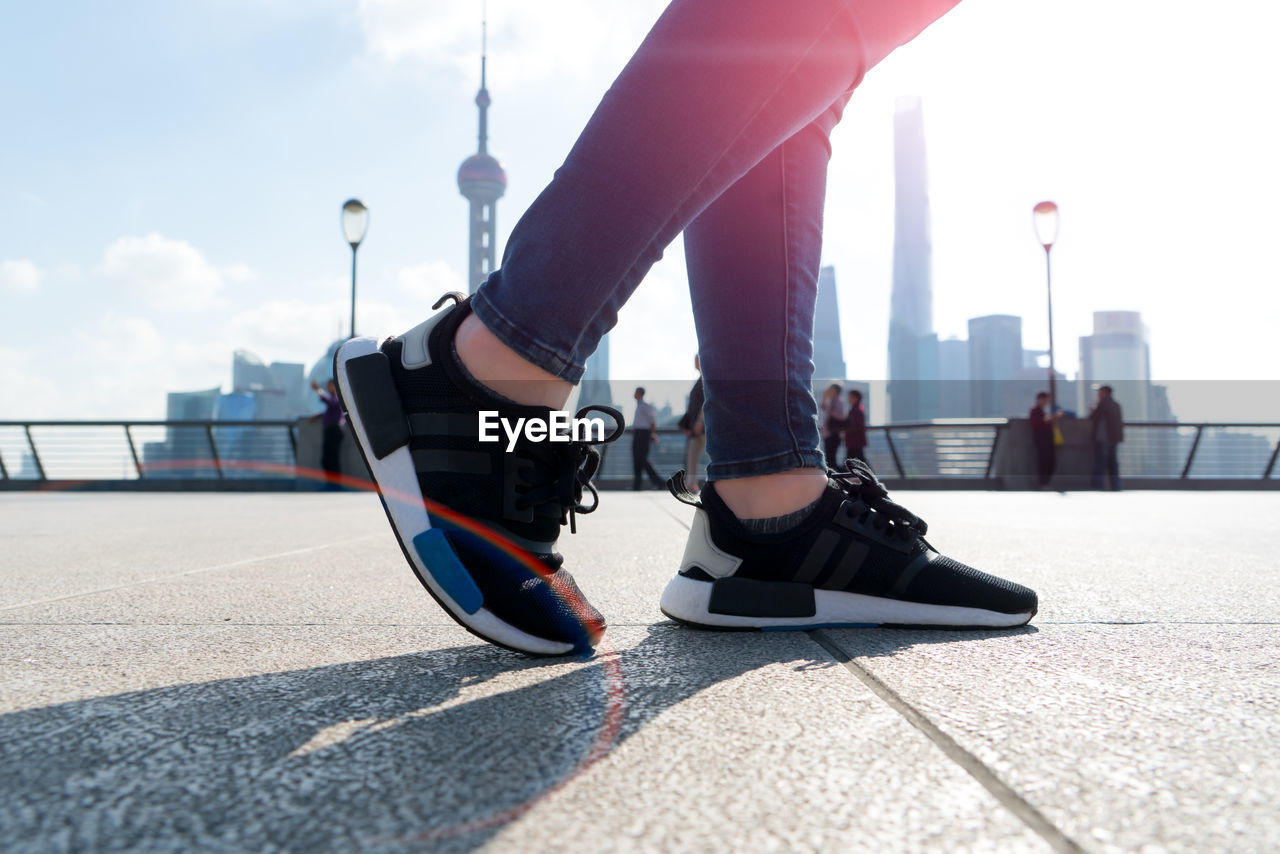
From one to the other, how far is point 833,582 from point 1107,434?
499 inches

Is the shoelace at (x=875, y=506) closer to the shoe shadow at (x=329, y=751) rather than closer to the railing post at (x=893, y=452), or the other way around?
the shoe shadow at (x=329, y=751)

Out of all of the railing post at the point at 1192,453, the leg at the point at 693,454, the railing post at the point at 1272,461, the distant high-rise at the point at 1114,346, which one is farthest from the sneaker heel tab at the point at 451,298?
the distant high-rise at the point at 1114,346

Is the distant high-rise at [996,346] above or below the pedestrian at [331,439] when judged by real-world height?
above

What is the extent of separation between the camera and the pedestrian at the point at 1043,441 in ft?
40.1

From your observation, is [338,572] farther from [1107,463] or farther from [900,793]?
[1107,463]

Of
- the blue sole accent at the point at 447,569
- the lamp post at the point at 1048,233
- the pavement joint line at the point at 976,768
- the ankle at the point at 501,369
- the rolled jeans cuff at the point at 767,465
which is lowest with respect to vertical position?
the pavement joint line at the point at 976,768

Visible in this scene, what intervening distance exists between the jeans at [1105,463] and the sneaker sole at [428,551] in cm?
1300

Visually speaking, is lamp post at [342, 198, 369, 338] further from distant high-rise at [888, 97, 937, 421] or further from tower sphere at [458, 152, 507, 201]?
distant high-rise at [888, 97, 937, 421]

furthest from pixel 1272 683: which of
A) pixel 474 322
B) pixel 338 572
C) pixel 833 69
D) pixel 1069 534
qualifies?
pixel 1069 534

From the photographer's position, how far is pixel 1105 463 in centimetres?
1240

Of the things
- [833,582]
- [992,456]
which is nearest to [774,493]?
[833,582]

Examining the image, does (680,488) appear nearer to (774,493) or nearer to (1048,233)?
(774,493)

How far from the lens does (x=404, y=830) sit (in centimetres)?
47

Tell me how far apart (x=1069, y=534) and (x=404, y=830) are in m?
3.41
